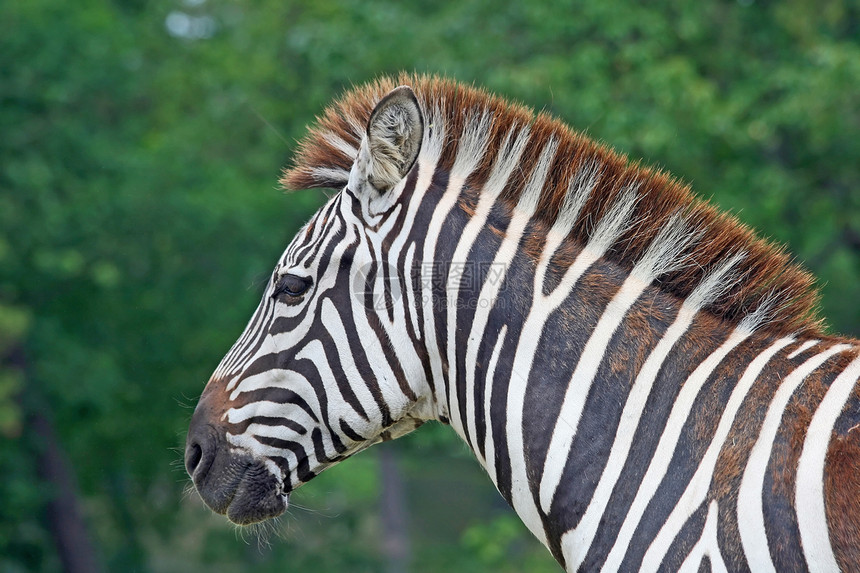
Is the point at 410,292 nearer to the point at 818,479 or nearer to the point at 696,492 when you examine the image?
the point at 696,492

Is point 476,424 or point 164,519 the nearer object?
point 476,424

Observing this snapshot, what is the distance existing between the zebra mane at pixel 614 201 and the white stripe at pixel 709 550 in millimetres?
636

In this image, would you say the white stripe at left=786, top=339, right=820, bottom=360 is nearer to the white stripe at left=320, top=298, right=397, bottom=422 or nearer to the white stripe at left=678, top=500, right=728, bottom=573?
the white stripe at left=678, top=500, right=728, bottom=573

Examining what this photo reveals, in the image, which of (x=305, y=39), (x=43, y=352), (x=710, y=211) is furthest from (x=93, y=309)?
(x=710, y=211)

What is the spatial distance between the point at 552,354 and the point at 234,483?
1.22 metres

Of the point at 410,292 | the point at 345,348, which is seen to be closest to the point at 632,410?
the point at 410,292

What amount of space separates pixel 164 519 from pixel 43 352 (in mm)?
5215

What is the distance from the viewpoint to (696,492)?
84.1 inches

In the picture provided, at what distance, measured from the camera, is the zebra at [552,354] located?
2.12 m

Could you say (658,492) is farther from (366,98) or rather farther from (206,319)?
(206,319)

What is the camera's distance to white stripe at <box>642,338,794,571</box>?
212 cm

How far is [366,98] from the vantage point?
3051 millimetres

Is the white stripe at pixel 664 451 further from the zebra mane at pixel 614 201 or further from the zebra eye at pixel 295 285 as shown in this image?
the zebra eye at pixel 295 285

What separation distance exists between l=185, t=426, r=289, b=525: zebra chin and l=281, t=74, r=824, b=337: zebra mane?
3.55ft
